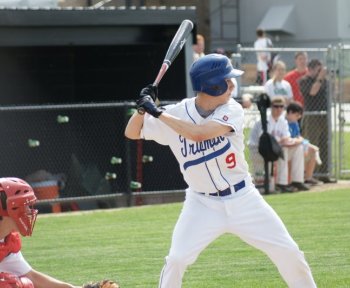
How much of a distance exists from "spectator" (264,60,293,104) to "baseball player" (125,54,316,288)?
8.79 metres

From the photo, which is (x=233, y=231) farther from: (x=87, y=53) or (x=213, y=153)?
(x=87, y=53)

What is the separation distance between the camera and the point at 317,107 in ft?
53.0

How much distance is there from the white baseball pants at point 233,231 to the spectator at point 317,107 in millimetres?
9510

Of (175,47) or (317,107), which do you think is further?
(317,107)

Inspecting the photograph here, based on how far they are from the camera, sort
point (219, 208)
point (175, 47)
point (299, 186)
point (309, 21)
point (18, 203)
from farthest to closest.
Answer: point (309, 21) < point (299, 186) < point (175, 47) < point (219, 208) < point (18, 203)

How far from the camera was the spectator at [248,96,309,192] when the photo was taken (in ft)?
48.4

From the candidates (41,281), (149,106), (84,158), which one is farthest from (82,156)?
(41,281)

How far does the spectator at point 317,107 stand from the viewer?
15.9m

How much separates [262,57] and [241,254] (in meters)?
10.9

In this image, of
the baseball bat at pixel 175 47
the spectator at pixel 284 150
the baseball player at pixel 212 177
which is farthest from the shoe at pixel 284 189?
the baseball player at pixel 212 177

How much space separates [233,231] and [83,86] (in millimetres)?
10027

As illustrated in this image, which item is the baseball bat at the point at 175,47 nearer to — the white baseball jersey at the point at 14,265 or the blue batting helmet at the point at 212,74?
the blue batting helmet at the point at 212,74

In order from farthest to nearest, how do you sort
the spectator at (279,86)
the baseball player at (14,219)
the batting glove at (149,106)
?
1. the spectator at (279,86)
2. the batting glove at (149,106)
3. the baseball player at (14,219)

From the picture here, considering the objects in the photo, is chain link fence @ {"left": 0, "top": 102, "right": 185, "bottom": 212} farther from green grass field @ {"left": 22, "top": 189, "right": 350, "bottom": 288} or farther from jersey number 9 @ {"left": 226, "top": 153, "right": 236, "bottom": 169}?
jersey number 9 @ {"left": 226, "top": 153, "right": 236, "bottom": 169}
